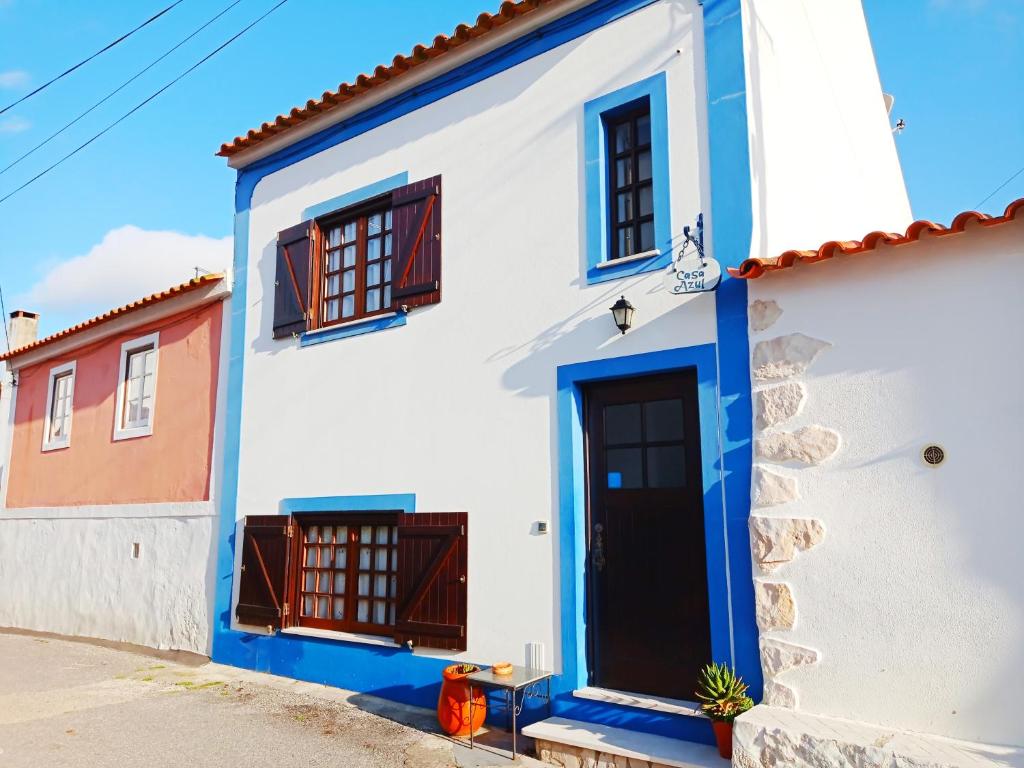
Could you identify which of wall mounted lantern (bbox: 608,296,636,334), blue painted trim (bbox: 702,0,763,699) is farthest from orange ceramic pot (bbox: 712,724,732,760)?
wall mounted lantern (bbox: 608,296,636,334)

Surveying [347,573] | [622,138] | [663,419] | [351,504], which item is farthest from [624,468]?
[347,573]

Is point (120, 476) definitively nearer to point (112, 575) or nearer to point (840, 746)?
point (112, 575)

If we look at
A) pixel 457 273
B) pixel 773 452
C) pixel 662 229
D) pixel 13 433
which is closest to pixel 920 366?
pixel 773 452

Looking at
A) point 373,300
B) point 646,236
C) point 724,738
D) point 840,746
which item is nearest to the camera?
point 840,746

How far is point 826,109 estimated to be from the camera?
22.6ft

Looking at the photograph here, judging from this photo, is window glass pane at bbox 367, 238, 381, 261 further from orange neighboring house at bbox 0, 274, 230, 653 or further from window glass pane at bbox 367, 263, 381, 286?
orange neighboring house at bbox 0, 274, 230, 653

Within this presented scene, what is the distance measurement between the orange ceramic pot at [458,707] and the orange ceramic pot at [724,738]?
1.85m

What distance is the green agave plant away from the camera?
4.49 m

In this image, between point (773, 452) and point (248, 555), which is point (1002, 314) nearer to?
point (773, 452)

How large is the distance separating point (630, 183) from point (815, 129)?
1.72 meters

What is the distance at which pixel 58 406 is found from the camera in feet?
39.4

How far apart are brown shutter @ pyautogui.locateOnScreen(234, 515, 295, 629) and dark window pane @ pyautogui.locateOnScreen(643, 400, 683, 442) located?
12.9 ft

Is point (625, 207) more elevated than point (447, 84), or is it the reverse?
point (447, 84)

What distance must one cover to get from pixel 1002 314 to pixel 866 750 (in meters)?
2.34
